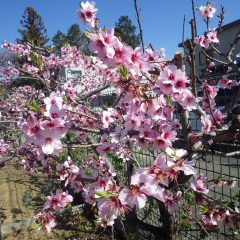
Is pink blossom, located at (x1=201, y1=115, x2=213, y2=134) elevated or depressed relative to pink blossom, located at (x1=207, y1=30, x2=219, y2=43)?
depressed

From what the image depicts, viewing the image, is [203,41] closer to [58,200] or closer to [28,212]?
[58,200]

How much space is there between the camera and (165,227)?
371 centimetres

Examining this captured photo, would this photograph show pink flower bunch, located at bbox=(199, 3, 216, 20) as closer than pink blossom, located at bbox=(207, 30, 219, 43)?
No

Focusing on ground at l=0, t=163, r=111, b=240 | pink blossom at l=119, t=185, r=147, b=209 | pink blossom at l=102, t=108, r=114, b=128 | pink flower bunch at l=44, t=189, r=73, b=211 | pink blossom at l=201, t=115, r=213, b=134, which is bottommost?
ground at l=0, t=163, r=111, b=240

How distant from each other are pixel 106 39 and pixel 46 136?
60cm

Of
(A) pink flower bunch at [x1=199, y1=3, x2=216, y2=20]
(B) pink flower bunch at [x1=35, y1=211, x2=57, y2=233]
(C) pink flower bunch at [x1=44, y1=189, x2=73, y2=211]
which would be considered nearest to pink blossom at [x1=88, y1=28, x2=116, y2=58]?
(C) pink flower bunch at [x1=44, y1=189, x2=73, y2=211]

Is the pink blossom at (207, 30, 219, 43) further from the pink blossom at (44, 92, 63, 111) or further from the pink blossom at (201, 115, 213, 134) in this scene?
the pink blossom at (44, 92, 63, 111)

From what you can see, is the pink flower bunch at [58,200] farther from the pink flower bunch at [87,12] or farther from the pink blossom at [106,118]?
the pink flower bunch at [87,12]

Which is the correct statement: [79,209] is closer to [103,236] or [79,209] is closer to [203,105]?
[103,236]

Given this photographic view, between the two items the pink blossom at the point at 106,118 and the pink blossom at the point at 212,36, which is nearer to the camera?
the pink blossom at the point at 106,118

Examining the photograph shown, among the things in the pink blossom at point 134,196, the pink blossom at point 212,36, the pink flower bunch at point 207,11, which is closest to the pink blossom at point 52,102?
the pink blossom at point 134,196

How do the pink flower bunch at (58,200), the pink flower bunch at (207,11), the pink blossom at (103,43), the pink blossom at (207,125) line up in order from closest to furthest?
1. the pink blossom at (103,43)
2. the pink blossom at (207,125)
3. the pink flower bunch at (58,200)
4. the pink flower bunch at (207,11)

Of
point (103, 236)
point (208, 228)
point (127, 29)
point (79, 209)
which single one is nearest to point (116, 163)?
point (79, 209)

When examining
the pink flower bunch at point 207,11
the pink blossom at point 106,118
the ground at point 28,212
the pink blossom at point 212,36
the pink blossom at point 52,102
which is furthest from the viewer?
the ground at point 28,212
